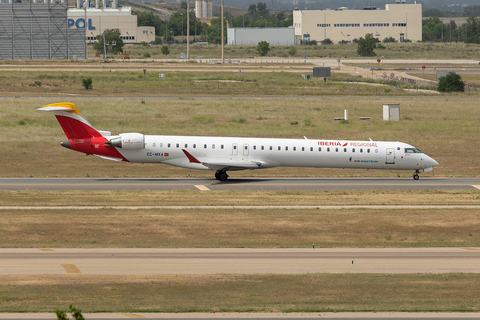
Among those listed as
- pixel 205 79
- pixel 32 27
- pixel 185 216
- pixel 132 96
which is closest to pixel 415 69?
pixel 205 79

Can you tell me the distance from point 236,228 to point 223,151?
14.1 m

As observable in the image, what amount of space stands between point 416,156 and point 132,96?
51.8 m

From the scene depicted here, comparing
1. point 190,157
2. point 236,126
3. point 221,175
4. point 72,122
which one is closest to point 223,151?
point 221,175

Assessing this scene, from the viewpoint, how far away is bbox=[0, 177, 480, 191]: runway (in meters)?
42.0

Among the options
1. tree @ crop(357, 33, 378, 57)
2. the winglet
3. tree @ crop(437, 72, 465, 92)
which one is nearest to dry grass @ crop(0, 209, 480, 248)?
the winglet

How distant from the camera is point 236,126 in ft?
224

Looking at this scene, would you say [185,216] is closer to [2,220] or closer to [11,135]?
[2,220]

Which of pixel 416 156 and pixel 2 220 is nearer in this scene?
pixel 2 220

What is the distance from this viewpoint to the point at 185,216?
109ft

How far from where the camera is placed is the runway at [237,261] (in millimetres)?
24438

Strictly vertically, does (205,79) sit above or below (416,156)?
above

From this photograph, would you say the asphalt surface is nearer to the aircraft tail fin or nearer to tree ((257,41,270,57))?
the aircraft tail fin

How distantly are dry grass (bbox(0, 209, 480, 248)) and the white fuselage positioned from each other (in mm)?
10239

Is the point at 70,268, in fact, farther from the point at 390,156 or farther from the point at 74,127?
the point at 390,156
